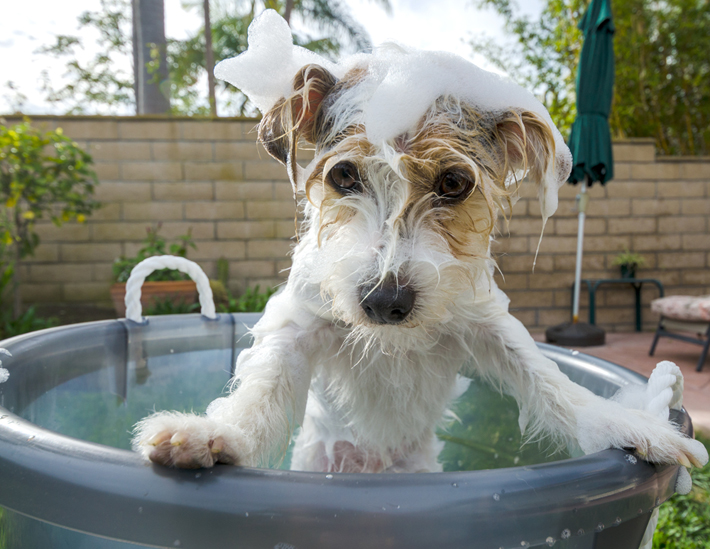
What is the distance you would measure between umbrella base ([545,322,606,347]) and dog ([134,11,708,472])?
5077mm

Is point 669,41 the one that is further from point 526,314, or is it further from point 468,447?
point 468,447

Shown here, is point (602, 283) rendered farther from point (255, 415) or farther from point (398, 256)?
point (255, 415)

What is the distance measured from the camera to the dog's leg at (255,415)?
946 mm

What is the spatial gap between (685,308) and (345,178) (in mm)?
5667

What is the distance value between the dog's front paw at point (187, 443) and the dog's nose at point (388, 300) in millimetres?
483

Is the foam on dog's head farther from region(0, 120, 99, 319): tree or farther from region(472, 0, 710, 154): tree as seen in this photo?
region(472, 0, 710, 154): tree

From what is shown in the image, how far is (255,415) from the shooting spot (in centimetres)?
142

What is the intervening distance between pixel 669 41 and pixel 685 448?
38.5 feet

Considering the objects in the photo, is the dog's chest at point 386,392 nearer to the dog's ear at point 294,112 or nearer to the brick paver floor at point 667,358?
the dog's ear at point 294,112

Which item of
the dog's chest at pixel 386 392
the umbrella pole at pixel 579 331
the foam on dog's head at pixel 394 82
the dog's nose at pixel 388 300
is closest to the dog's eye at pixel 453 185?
the foam on dog's head at pixel 394 82

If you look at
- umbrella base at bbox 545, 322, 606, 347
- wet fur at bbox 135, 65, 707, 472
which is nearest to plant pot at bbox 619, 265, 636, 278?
umbrella base at bbox 545, 322, 606, 347

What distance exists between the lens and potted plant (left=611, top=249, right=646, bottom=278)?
7656 mm

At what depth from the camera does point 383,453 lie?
6.83 feet

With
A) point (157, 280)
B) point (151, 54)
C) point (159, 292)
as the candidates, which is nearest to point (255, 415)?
point (159, 292)
